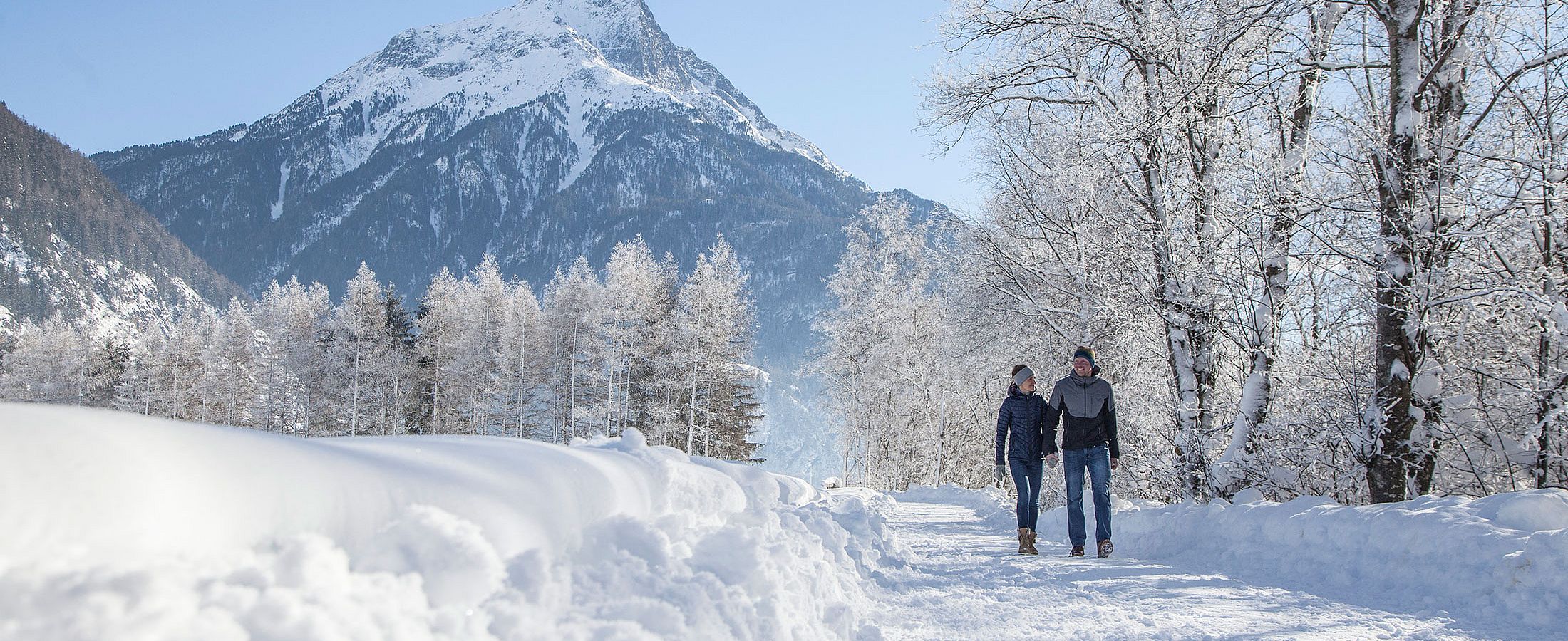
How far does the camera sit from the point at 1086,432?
6.72 m

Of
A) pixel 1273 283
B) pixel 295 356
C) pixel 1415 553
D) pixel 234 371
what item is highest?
pixel 295 356

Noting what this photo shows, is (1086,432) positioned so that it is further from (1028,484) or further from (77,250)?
(77,250)

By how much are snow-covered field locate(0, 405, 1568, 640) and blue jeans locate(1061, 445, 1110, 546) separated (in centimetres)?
33

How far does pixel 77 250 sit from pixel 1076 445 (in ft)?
551

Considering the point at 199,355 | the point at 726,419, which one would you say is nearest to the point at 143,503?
the point at 726,419

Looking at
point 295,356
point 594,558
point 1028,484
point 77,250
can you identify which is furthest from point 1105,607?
point 77,250

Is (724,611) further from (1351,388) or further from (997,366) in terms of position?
(997,366)

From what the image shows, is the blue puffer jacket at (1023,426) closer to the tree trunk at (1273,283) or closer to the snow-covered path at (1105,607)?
the snow-covered path at (1105,607)

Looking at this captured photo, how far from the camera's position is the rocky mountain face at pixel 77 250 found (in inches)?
4451

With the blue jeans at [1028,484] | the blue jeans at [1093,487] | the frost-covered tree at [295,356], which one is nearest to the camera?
the blue jeans at [1093,487]

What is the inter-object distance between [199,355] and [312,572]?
57.4m

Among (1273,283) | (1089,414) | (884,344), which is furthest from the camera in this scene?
(884,344)

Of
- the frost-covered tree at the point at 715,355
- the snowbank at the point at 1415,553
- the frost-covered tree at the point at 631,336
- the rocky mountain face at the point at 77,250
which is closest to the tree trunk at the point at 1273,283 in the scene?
the snowbank at the point at 1415,553

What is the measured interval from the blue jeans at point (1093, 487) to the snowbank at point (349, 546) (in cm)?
367
